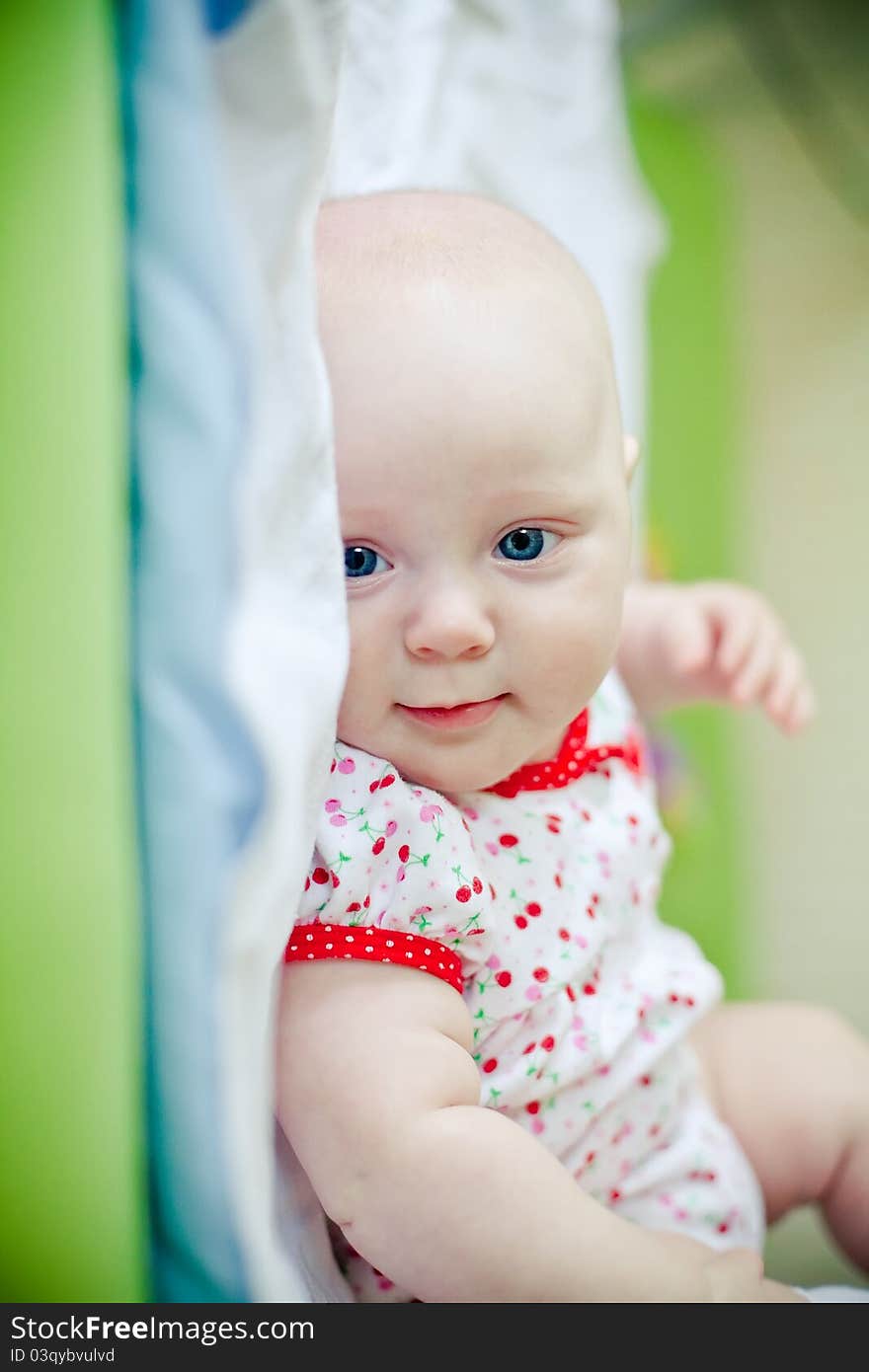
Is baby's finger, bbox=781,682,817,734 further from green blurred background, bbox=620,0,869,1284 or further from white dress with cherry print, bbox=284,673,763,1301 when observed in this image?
green blurred background, bbox=620,0,869,1284

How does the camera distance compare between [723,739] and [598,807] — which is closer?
[598,807]

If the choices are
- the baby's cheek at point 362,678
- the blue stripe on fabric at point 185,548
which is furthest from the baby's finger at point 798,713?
the blue stripe on fabric at point 185,548

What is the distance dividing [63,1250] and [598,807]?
0.37 metres

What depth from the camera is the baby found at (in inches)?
20.3

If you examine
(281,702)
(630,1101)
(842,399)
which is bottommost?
(630,1101)

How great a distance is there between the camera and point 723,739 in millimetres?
1267

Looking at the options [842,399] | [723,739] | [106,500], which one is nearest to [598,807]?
[106,500]

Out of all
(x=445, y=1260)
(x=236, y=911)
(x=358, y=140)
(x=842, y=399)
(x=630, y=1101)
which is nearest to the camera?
(x=236, y=911)

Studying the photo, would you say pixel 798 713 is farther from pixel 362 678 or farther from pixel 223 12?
pixel 223 12

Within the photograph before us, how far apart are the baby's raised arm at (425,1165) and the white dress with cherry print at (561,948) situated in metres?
0.03

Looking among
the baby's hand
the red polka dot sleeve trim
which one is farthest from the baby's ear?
the red polka dot sleeve trim

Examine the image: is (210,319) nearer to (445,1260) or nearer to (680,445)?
(445,1260)

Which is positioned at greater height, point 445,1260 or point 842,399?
point 842,399

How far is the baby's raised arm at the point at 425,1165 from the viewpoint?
51 centimetres
